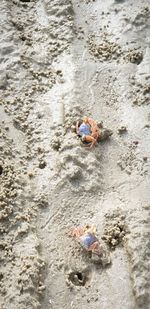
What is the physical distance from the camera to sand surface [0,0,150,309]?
368 cm

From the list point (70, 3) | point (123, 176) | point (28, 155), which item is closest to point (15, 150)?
point (28, 155)

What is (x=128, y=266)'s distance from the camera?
12.3 feet

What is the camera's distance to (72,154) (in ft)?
13.9

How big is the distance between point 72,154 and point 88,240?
0.75 m

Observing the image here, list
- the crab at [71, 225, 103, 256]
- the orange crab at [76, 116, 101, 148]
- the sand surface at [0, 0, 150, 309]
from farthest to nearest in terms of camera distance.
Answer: the orange crab at [76, 116, 101, 148] → the crab at [71, 225, 103, 256] → the sand surface at [0, 0, 150, 309]

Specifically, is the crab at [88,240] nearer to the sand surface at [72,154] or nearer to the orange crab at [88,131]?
the sand surface at [72,154]

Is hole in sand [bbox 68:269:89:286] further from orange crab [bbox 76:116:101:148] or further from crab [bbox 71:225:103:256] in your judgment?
orange crab [bbox 76:116:101:148]

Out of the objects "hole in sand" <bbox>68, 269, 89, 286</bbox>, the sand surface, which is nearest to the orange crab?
the sand surface

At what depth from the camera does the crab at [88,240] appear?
3811 mm

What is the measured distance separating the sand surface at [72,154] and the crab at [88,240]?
0.05 metres

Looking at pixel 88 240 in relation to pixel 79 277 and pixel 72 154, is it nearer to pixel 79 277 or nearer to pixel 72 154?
pixel 79 277

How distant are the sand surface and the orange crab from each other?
2.5 inches

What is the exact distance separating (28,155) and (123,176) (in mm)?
789

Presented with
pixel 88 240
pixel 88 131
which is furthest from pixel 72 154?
pixel 88 240
